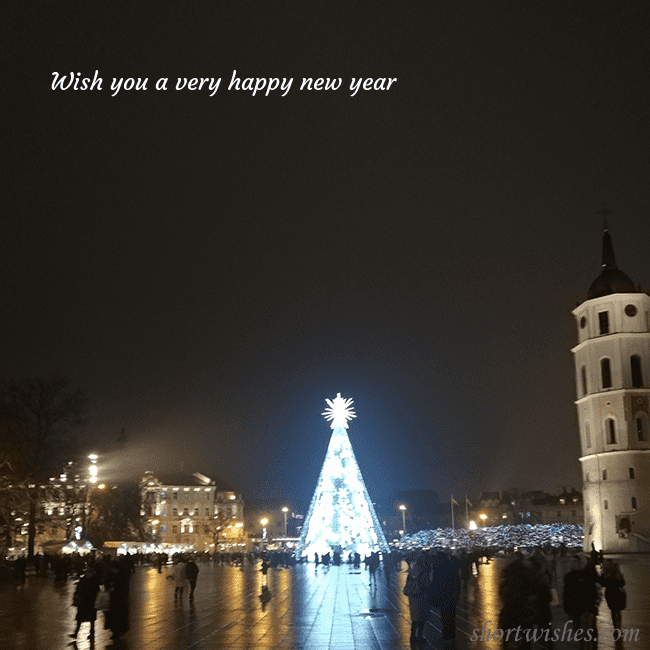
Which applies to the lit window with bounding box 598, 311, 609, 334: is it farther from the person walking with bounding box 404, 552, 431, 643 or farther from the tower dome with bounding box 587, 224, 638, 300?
the person walking with bounding box 404, 552, 431, 643

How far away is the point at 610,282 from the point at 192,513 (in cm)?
8154

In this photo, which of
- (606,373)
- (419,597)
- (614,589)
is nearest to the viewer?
(614,589)

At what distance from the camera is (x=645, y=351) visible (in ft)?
232

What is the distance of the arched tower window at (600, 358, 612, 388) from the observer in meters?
70.5

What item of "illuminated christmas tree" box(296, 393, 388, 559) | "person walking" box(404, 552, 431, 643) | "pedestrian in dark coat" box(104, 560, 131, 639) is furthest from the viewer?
"illuminated christmas tree" box(296, 393, 388, 559)

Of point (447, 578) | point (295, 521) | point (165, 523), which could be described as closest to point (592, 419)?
point (447, 578)

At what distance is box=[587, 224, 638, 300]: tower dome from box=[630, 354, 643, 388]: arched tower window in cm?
570

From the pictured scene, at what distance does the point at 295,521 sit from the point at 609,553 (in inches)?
4267

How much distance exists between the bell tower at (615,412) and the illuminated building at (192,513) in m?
64.1

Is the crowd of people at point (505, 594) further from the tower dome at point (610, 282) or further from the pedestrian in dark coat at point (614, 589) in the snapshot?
the tower dome at point (610, 282)

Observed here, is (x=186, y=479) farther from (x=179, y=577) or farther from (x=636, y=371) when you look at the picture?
(x=179, y=577)

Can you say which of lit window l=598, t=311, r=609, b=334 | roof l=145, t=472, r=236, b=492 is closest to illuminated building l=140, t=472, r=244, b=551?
roof l=145, t=472, r=236, b=492

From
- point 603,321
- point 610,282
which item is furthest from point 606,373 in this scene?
point 610,282

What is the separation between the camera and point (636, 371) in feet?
231
